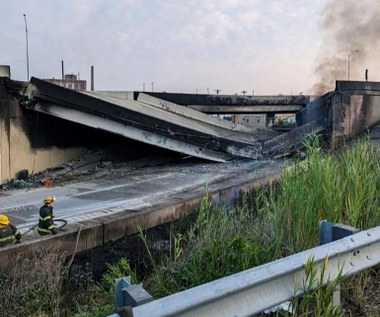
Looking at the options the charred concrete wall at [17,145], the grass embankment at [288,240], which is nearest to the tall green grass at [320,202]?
the grass embankment at [288,240]

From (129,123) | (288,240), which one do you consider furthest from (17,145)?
(288,240)

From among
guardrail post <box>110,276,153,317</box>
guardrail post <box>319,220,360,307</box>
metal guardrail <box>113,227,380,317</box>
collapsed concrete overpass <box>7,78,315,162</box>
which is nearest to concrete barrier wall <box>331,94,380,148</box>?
collapsed concrete overpass <box>7,78,315,162</box>

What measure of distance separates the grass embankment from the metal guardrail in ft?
0.38

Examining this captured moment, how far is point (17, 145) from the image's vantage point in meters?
9.66

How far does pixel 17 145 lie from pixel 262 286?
349 inches

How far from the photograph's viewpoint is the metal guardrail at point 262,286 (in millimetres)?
1789

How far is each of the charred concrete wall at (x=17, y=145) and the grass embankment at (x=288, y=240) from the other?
19.4 feet

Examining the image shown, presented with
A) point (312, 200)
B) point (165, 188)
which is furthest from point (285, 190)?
point (165, 188)

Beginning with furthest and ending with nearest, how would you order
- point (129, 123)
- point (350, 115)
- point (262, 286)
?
point (350, 115), point (129, 123), point (262, 286)

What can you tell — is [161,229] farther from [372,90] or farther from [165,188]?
[372,90]

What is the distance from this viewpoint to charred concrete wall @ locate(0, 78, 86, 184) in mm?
9211

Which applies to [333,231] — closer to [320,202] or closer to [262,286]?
[320,202]

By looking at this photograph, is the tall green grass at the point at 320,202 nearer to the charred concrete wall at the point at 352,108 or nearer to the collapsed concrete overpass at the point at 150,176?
the collapsed concrete overpass at the point at 150,176

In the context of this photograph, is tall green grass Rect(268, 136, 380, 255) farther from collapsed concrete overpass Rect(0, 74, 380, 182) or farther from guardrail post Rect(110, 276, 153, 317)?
collapsed concrete overpass Rect(0, 74, 380, 182)
